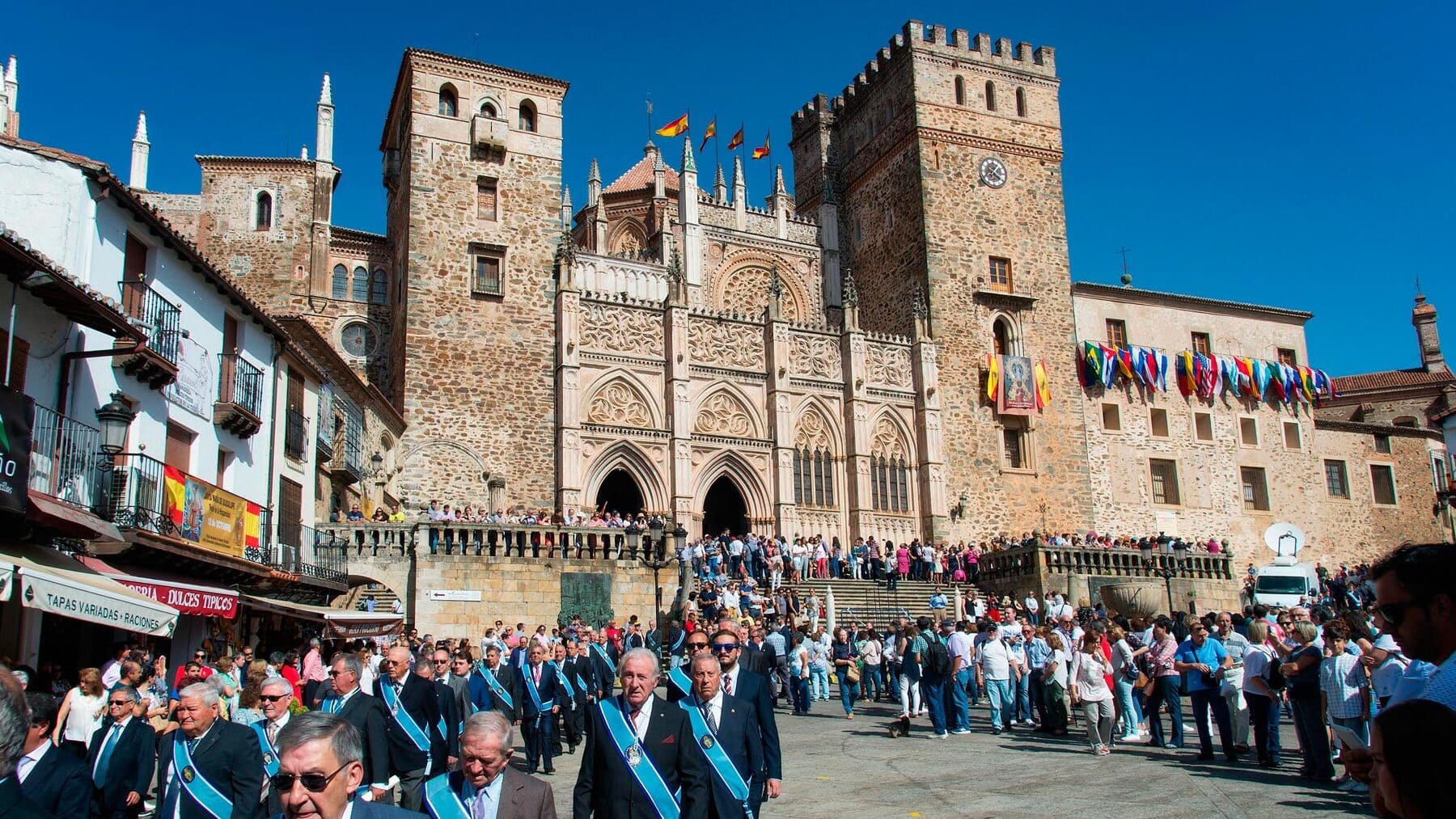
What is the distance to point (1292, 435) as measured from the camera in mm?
43688

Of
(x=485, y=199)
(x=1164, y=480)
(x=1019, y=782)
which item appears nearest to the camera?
(x=1019, y=782)

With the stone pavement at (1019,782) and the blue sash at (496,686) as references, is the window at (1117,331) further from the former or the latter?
the blue sash at (496,686)

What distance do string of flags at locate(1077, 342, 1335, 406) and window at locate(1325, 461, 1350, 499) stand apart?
238 cm

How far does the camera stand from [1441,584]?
3760 millimetres

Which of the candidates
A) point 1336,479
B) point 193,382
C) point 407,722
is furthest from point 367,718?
point 1336,479

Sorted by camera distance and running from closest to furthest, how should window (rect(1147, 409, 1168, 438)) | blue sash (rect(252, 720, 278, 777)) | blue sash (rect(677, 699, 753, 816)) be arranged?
1. blue sash (rect(677, 699, 753, 816))
2. blue sash (rect(252, 720, 278, 777))
3. window (rect(1147, 409, 1168, 438))

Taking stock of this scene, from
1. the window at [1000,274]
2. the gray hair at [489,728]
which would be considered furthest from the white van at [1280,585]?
the gray hair at [489,728]

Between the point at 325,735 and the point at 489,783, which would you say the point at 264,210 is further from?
the point at 325,735

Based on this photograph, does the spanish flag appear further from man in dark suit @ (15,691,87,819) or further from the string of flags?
man in dark suit @ (15,691,87,819)

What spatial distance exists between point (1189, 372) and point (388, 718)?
127 feet

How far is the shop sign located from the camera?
43.5 feet

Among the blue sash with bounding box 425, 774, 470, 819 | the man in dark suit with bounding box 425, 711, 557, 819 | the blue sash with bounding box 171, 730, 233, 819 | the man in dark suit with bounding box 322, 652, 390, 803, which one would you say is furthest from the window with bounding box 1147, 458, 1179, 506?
the blue sash with bounding box 425, 774, 470, 819

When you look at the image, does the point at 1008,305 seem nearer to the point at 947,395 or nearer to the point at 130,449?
the point at 947,395

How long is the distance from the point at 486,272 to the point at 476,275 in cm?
34
